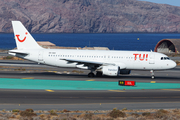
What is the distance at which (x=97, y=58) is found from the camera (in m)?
43.2

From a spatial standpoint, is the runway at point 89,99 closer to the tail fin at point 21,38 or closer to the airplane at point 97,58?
the airplane at point 97,58

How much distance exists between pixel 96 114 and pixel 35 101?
7.16 m

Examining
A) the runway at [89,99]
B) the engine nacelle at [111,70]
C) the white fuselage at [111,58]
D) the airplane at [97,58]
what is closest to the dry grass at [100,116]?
the runway at [89,99]

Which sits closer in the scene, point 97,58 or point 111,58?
point 111,58

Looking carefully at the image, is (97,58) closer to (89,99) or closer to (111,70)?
(111,70)

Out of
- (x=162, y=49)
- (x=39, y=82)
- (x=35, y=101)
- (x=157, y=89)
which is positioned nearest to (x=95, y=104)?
(x=35, y=101)

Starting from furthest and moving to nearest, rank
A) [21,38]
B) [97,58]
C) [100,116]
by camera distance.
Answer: [21,38] → [97,58] → [100,116]

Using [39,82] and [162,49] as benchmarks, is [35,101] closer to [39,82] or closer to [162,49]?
[39,82]

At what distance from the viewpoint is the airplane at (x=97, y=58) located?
137 ft

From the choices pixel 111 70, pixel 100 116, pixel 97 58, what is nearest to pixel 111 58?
pixel 97 58

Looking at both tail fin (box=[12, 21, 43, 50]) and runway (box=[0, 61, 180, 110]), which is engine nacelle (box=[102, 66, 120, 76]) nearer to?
runway (box=[0, 61, 180, 110])

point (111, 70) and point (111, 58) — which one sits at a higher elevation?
point (111, 58)

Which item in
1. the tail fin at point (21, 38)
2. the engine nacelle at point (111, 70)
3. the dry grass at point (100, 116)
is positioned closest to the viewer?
the dry grass at point (100, 116)

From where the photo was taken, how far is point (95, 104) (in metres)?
24.7
